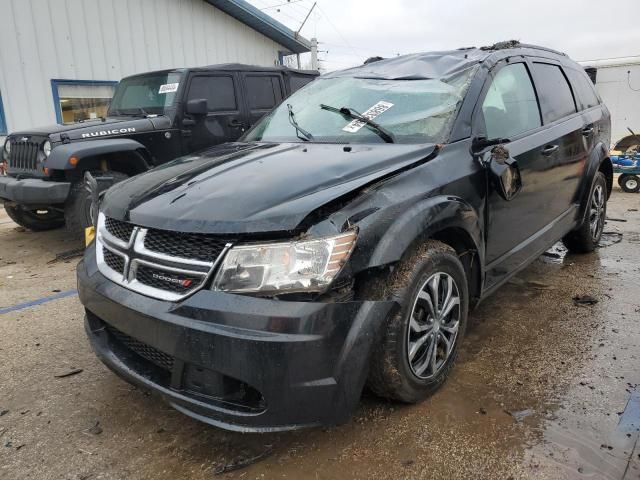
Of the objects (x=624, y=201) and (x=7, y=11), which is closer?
(x=624, y=201)

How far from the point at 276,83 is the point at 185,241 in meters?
5.50

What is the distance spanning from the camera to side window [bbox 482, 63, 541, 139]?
119 inches

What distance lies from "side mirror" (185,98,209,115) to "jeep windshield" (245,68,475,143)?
2459mm

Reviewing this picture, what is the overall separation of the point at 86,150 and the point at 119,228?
3.30 m

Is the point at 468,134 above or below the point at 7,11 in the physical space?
below

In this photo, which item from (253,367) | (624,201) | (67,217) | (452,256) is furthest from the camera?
(624,201)

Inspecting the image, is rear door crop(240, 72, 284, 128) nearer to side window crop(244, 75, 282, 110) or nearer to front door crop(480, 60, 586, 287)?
side window crop(244, 75, 282, 110)

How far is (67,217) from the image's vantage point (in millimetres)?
5242

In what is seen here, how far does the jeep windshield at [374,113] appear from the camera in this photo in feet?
9.09

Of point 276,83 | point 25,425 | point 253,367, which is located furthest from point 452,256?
point 276,83

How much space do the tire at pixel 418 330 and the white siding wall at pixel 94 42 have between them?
985cm

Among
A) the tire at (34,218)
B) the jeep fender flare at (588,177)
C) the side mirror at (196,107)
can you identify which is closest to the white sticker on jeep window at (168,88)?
the side mirror at (196,107)

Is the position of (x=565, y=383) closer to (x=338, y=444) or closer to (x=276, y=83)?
(x=338, y=444)

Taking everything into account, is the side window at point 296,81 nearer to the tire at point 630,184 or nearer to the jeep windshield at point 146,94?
the jeep windshield at point 146,94
